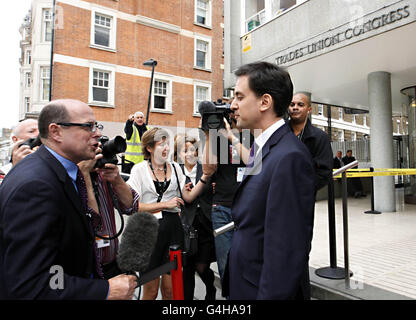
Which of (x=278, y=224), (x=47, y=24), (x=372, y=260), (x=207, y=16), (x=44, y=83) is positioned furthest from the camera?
(x=207, y=16)

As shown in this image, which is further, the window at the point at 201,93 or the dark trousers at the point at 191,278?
the window at the point at 201,93

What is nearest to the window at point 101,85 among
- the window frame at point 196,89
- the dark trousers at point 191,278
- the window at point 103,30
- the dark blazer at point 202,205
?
the window at point 103,30

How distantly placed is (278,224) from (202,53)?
19.5 metres

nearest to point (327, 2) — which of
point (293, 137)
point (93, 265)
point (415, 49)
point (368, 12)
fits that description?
point (368, 12)

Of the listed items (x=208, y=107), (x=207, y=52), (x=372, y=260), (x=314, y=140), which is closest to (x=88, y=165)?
(x=208, y=107)

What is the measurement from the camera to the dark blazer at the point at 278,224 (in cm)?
119

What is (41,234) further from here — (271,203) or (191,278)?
(191,278)

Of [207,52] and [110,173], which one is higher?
[207,52]

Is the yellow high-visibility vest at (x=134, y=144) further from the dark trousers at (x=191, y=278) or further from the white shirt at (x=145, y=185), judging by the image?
the dark trousers at (x=191, y=278)

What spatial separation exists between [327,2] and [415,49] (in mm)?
2031

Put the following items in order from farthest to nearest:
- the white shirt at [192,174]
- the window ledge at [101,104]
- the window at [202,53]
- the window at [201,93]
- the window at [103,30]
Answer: the window at [201,93], the window at [202,53], the window at [103,30], the window ledge at [101,104], the white shirt at [192,174]

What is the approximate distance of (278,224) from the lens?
121 cm

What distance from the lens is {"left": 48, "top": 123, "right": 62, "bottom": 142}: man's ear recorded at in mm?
1416

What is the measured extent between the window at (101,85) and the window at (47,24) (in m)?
2.79
